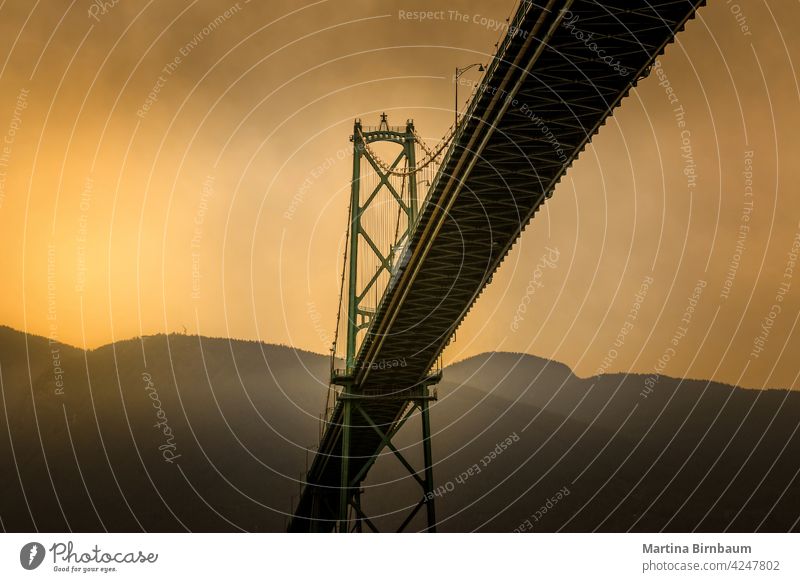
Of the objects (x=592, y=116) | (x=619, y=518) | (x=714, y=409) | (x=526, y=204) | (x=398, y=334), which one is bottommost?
(x=619, y=518)

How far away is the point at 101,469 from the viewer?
67188 mm

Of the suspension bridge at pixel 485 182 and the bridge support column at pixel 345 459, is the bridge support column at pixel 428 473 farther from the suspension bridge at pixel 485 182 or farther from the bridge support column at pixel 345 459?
the bridge support column at pixel 345 459

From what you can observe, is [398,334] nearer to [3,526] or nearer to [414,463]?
[3,526]

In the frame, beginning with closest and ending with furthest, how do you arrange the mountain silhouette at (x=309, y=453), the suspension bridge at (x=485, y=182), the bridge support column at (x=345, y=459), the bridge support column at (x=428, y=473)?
the suspension bridge at (x=485, y=182) < the bridge support column at (x=345, y=459) < the bridge support column at (x=428, y=473) < the mountain silhouette at (x=309, y=453)

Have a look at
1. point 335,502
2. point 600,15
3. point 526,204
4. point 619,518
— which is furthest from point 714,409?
point 600,15

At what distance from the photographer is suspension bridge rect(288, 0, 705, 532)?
537 inches

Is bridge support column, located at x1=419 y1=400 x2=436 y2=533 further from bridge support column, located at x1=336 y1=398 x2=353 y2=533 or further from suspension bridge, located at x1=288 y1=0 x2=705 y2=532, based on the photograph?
bridge support column, located at x1=336 y1=398 x2=353 y2=533

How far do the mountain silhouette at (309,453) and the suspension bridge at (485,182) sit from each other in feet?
119

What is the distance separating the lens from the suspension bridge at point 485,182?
1364 cm

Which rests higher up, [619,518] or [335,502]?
[335,502]

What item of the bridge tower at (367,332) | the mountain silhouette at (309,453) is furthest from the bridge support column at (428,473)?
the mountain silhouette at (309,453)

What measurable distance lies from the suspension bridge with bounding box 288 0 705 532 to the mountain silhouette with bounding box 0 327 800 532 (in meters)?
36.1

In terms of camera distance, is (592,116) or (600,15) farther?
(592,116)

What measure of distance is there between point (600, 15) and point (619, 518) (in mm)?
75395
